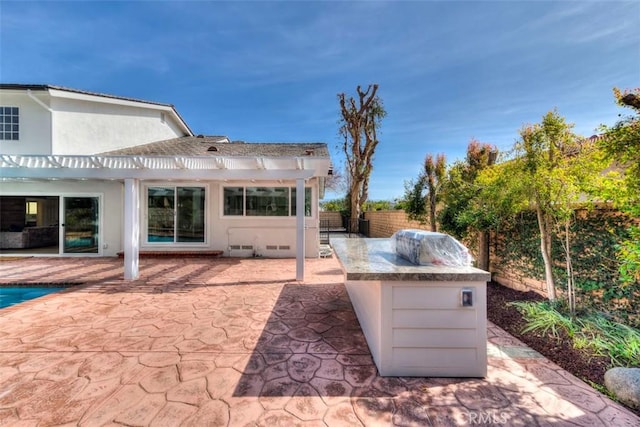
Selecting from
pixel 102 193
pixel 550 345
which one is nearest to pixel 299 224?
pixel 550 345

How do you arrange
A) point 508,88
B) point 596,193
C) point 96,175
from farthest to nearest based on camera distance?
point 508,88, point 96,175, point 596,193

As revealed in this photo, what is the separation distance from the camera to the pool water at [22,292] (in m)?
5.40

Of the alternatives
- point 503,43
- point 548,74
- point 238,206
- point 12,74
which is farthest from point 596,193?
point 12,74

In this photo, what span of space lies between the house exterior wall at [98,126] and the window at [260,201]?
5.25 metres

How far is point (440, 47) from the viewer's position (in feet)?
26.5

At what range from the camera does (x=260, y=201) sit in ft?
30.4

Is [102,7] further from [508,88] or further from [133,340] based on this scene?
[508,88]

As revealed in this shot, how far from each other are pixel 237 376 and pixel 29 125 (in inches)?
485

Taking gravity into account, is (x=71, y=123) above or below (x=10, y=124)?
above

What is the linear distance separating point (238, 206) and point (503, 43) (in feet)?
32.5

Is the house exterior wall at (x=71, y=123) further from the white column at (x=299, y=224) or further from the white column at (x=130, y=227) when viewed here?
the white column at (x=299, y=224)

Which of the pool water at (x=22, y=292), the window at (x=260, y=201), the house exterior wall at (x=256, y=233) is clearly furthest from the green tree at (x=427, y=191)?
the pool water at (x=22, y=292)

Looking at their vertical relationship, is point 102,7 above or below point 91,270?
above

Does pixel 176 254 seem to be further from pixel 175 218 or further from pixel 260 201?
pixel 260 201
